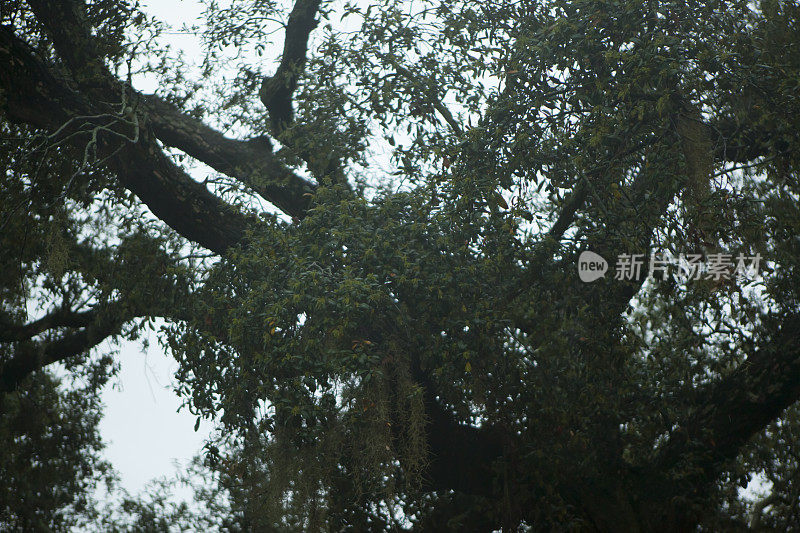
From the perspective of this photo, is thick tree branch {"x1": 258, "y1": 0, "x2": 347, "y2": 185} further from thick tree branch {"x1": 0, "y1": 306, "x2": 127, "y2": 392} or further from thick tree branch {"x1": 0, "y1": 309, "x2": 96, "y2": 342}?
thick tree branch {"x1": 0, "y1": 306, "x2": 127, "y2": 392}

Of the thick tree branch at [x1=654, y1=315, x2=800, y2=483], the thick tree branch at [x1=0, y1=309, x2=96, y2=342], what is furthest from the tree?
the thick tree branch at [x1=0, y1=309, x2=96, y2=342]

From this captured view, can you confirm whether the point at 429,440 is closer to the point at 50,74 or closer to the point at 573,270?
the point at 573,270

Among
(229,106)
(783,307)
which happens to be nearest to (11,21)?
(229,106)

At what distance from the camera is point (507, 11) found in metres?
7.81

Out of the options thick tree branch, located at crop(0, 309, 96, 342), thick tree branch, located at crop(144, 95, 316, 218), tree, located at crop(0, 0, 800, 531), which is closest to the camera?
tree, located at crop(0, 0, 800, 531)

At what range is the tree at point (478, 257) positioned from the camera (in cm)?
606

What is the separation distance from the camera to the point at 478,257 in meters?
6.56

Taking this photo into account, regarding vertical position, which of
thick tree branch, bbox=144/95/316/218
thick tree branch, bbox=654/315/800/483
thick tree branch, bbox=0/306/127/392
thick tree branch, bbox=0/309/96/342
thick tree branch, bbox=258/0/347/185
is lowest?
thick tree branch, bbox=654/315/800/483

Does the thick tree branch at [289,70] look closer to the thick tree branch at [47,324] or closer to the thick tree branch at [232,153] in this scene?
the thick tree branch at [232,153]

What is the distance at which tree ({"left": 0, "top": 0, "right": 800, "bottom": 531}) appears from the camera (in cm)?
606

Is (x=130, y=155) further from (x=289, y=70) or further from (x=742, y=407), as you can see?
(x=742, y=407)

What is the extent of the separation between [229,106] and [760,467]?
6695 millimetres

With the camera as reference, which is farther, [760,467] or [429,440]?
[760,467]

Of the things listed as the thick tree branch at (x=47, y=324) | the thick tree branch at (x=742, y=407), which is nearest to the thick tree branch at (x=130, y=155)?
the thick tree branch at (x=47, y=324)
